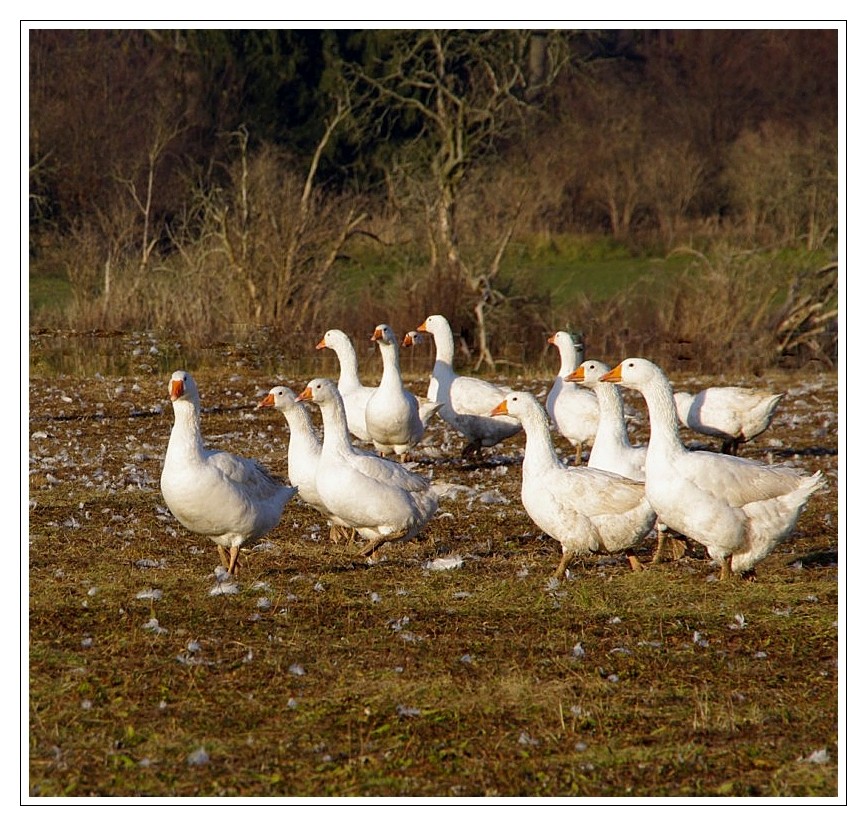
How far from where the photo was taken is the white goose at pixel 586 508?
8133 millimetres

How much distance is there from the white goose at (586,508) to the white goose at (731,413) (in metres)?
3.76

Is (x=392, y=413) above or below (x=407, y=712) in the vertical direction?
above

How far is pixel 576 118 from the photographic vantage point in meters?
42.1

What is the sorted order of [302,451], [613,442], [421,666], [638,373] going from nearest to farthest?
[421,666] < [638,373] < [302,451] < [613,442]

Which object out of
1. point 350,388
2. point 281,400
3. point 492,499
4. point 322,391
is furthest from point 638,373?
point 350,388

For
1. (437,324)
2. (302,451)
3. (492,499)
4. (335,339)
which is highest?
(437,324)

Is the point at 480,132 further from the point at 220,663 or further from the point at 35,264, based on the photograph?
the point at 220,663

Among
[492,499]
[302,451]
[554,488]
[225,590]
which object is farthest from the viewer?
[492,499]

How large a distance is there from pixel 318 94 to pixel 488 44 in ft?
38.4

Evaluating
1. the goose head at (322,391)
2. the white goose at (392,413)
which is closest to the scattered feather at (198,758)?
the goose head at (322,391)

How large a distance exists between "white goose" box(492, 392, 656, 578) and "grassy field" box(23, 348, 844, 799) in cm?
30

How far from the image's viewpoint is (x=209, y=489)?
7871mm

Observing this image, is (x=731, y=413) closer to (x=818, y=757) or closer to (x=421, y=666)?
(x=421, y=666)

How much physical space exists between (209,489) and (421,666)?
7.05ft
